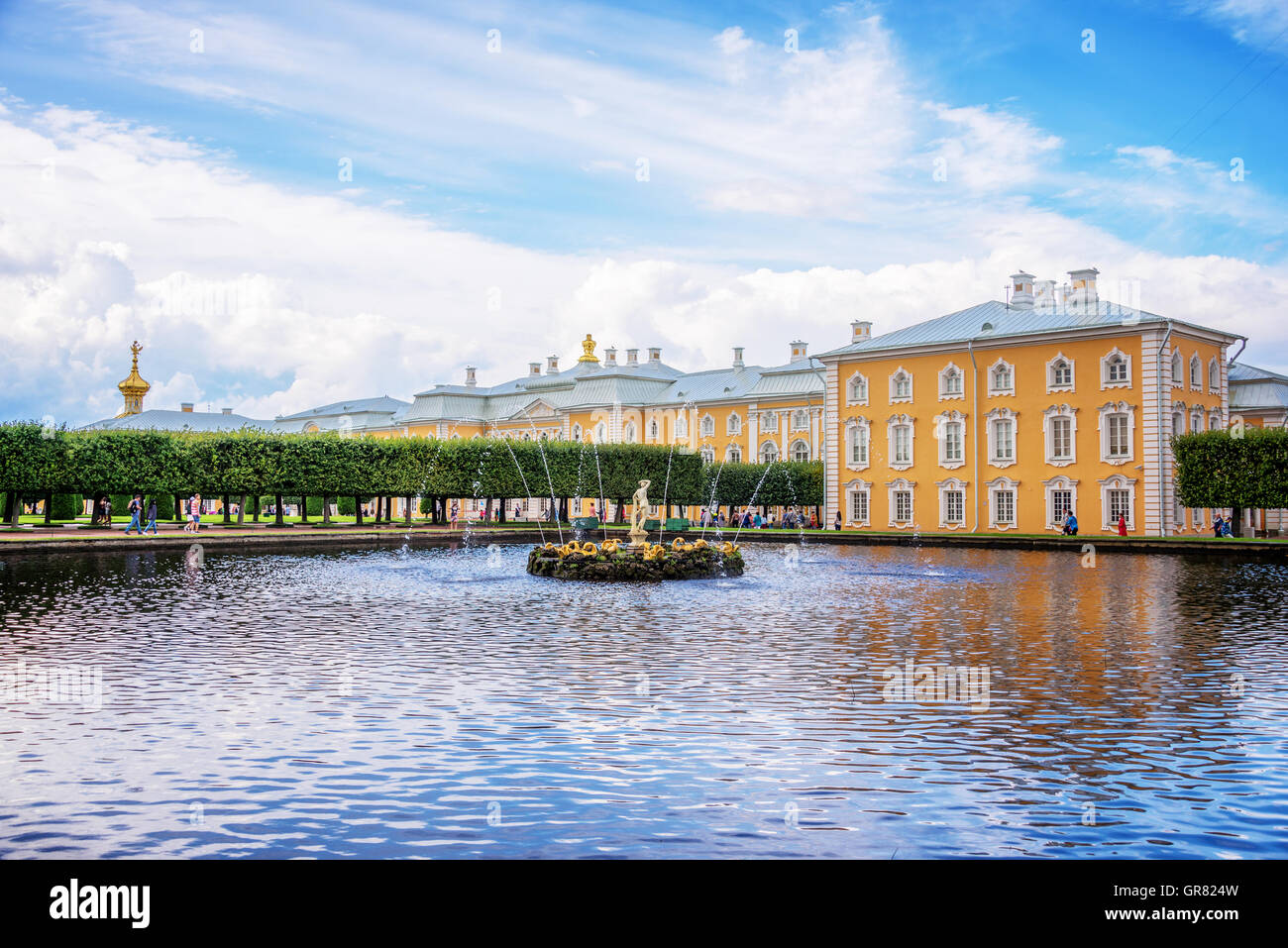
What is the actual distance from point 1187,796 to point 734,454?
7318 centimetres

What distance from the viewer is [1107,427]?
49.1m

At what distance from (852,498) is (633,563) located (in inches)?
1383

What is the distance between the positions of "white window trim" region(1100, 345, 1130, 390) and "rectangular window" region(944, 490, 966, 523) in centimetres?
874

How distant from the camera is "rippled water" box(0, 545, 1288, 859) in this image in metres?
6.27

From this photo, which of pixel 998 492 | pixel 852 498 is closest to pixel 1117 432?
pixel 998 492

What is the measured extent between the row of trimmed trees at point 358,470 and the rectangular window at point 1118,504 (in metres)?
22.9

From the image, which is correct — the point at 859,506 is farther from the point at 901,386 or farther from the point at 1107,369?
the point at 1107,369

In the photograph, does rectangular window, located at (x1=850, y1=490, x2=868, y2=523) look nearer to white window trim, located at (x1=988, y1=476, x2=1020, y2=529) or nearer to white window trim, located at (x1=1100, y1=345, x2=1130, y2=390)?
white window trim, located at (x1=988, y1=476, x2=1020, y2=529)

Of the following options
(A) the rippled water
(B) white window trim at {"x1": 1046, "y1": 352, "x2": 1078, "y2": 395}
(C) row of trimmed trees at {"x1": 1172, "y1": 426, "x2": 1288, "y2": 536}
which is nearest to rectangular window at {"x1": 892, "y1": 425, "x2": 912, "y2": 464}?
(B) white window trim at {"x1": 1046, "y1": 352, "x2": 1078, "y2": 395}

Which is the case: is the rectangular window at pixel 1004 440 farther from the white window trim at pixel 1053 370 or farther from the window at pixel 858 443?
the window at pixel 858 443

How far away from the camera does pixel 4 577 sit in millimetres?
25016

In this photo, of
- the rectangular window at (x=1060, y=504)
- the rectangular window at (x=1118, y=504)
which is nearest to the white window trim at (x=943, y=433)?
the rectangular window at (x=1060, y=504)

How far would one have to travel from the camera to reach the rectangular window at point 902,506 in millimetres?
56094
